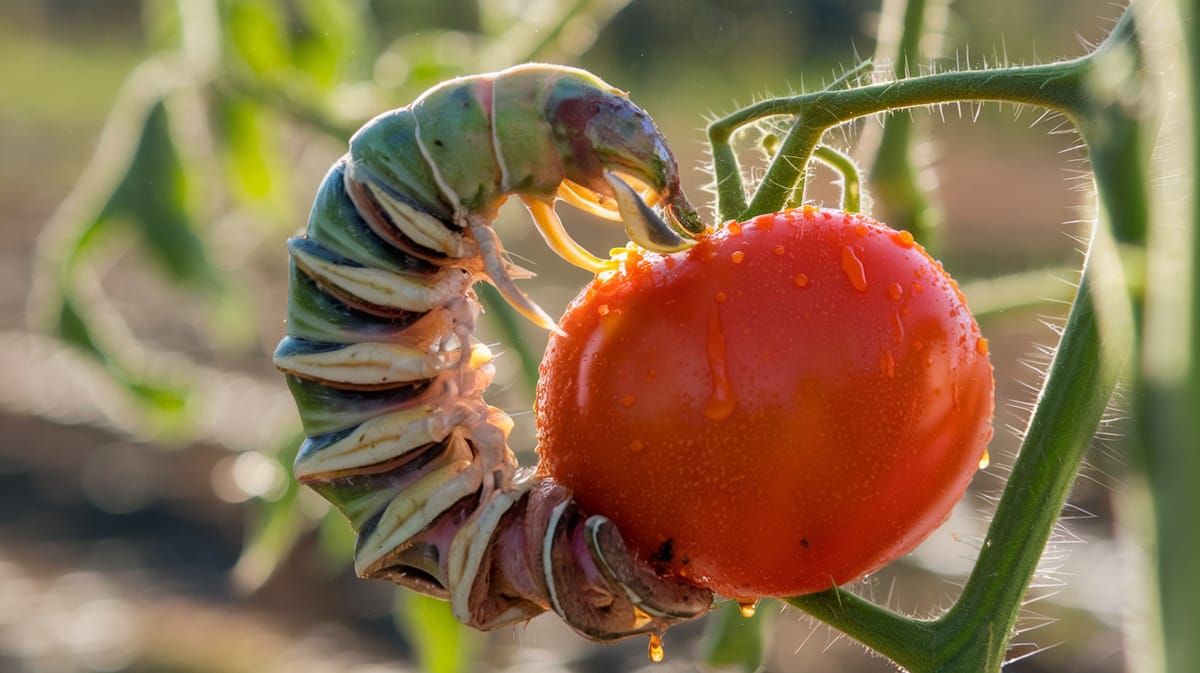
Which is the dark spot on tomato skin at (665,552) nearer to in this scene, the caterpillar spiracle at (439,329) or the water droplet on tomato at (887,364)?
the caterpillar spiracle at (439,329)

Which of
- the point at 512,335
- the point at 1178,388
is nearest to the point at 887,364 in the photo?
the point at 1178,388

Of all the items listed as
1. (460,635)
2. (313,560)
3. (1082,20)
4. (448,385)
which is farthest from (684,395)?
(1082,20)

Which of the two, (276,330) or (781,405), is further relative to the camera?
(276,330)

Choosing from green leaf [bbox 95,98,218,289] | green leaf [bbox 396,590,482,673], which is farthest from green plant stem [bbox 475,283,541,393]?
green leaf [bbox 95,98,218,289]

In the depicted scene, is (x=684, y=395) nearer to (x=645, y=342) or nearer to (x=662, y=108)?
(x=645, y=342)

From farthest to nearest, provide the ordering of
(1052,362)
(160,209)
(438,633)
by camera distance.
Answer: (160,209) < (438,633) < (1052,362)

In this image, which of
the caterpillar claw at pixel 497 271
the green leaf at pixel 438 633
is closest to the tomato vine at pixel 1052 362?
the caterpillar claw at pixel 497 271

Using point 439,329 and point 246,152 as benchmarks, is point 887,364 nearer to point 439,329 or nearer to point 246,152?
point 439,329
